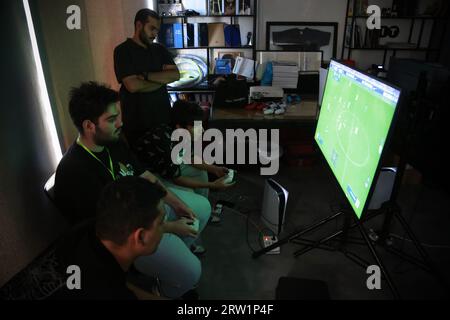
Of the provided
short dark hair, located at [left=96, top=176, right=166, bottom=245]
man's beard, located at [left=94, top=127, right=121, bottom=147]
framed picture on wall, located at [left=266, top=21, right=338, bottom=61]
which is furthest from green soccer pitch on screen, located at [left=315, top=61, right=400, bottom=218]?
framed picture on wall, located at [left=266, top=21, right=338, bottom=61]

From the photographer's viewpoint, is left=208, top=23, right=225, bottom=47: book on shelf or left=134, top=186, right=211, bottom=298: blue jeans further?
left=208, top=23, right=225, bottom=47: book on shelf

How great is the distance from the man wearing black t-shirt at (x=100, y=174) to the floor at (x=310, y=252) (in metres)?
0.37

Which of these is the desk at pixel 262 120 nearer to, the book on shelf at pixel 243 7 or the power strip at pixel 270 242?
the power strip at pixel 270 242

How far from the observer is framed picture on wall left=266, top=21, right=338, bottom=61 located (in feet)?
13.7

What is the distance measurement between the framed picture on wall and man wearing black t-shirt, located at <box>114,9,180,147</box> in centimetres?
223

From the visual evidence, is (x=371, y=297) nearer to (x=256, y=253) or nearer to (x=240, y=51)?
(x=256, y=253)

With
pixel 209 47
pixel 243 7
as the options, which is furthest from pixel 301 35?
pixel 209 47

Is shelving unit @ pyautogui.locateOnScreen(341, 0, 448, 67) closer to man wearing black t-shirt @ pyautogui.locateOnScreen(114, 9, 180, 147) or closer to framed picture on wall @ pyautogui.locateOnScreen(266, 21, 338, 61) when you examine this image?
framed picture on wall @ pyautogui.locateOnScreen(266, 21, 338, 61)

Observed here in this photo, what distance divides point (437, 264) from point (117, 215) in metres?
1.95

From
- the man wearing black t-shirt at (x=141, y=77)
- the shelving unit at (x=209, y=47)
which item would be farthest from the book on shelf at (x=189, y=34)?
the man wearing black t-shirt at (x=141, y=77)

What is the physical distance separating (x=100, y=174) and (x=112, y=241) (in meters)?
0.50

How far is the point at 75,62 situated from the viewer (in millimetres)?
1851

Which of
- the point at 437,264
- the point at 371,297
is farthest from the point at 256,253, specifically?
the point at 437,264

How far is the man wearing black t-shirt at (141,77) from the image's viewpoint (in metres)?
2.24
